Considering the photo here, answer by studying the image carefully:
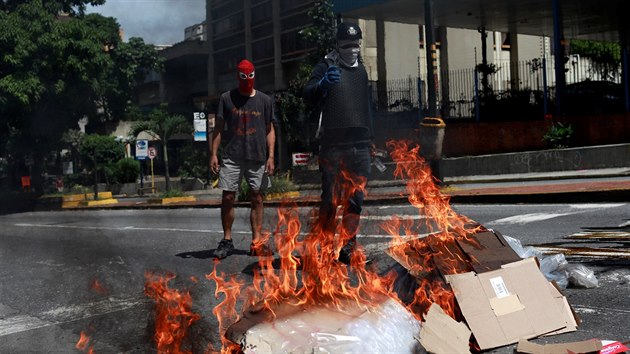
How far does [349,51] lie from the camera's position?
4629 mm

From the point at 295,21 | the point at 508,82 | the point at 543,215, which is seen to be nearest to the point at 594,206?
the point at 543,215

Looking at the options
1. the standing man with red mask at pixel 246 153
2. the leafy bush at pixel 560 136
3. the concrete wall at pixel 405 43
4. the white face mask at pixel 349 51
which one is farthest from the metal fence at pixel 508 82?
the white face mask at pixel 349 51

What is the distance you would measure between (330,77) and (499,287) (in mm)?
1814

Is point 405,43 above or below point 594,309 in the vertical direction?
above

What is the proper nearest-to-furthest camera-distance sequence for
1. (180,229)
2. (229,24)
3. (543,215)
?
1. (229,24)
2. (543,215)
3. (180,229)

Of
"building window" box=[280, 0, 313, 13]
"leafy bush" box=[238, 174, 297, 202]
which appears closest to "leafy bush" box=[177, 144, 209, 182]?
"leafy bush" box=[238, 174, 297, 202]

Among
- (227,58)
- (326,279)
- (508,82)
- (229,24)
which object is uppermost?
(508,82)

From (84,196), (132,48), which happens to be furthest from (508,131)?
(132,48)

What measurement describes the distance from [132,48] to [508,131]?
1665 centimetres

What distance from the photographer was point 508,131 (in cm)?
1828

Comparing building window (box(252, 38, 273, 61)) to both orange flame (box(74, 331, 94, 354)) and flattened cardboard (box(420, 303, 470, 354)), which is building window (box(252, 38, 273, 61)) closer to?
flattened cardboard (box(420, 303, 470, 354))

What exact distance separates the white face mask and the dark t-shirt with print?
0.66 m

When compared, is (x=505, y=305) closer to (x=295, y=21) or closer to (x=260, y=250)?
(x=295, y=21)

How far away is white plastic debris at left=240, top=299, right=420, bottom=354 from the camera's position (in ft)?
8.83
